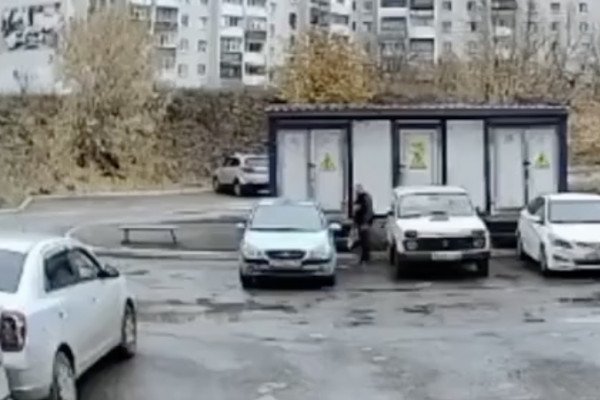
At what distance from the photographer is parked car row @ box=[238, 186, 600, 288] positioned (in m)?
23.4

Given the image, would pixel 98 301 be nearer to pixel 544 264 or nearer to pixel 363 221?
pixel 544 264

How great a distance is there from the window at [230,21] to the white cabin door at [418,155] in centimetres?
7167

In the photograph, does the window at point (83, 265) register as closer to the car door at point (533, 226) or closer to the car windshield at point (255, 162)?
the car door at point (533, 226)

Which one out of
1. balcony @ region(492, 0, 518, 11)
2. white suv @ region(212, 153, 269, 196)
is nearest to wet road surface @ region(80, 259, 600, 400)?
white suv @ region(212, 153, 269, 196)

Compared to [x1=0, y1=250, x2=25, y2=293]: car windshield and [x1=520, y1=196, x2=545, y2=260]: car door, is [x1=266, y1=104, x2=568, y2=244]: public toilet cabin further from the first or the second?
[x1=0, y1=250, x2=25, y2=293]: car windshield

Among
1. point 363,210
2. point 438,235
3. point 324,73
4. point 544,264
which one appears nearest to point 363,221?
point 363,210

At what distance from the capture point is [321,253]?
23406mm

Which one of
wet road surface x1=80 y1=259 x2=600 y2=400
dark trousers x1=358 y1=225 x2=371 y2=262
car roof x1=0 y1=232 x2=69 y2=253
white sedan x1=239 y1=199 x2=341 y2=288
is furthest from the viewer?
dark trousers x1=358 y1=225 x2=371 y2=262

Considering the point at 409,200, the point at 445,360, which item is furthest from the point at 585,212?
the point at 445,360

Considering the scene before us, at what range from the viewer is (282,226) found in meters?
24.5

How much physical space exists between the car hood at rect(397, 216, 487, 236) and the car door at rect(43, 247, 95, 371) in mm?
12812

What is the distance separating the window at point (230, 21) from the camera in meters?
102

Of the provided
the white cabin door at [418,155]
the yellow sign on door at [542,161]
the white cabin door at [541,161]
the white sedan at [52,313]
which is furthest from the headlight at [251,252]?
the yellow sign on door at [542,161]

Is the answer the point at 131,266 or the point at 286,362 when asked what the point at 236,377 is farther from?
the point at 131,266
